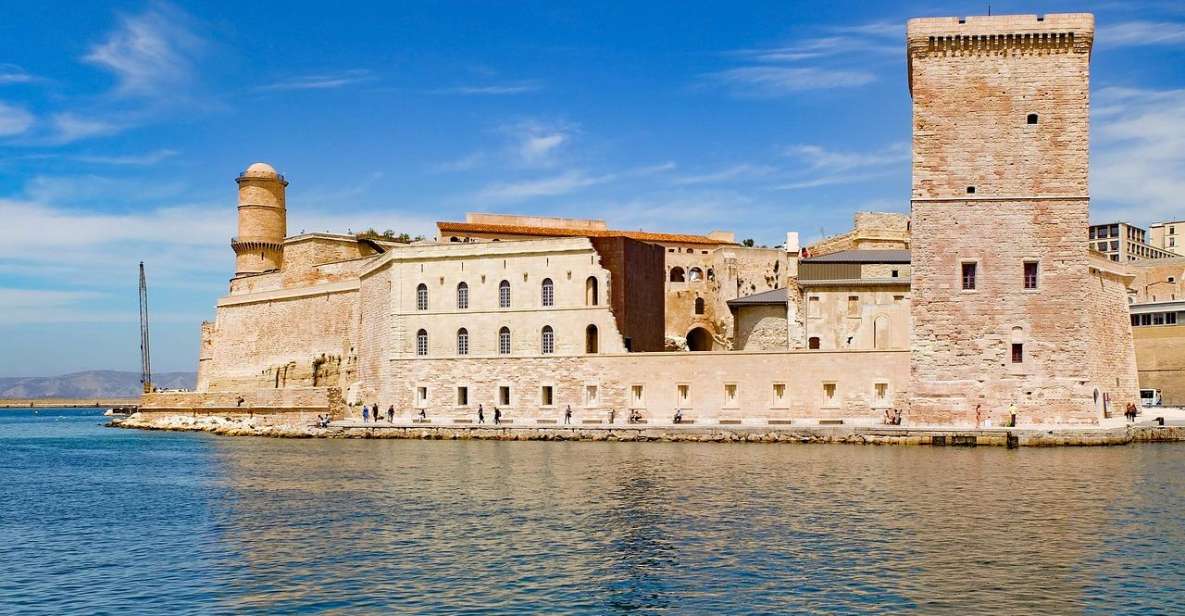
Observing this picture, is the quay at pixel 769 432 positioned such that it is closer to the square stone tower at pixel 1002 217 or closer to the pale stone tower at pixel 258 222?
the square stone tower at pixel 1002 217

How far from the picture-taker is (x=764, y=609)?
13.3m

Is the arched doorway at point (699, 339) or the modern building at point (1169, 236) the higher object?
the modern building at point (1169, 236)

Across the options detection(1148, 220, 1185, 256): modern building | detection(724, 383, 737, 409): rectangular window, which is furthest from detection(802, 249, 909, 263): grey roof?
detection(1148, 220, 1185, 256): modern building

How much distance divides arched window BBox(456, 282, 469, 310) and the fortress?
87 mm

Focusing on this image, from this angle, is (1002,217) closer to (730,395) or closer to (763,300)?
(730,395)

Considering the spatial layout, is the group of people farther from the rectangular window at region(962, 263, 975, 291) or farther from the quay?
the rectangular window at region(962, 263, 975, 291)

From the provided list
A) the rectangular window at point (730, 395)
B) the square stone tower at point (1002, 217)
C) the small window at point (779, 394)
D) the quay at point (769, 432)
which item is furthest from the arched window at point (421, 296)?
the square stone tower at point (1002, 217)

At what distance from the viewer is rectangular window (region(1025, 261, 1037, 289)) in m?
32.2

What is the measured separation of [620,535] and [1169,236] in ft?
326

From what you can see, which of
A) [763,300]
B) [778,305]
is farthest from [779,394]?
[763,300]

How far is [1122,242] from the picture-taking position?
94.0m

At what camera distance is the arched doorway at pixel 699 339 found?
5953 centimetres

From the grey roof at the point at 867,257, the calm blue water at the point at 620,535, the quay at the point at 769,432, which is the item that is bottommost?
the calm blue water at the point at 620,535

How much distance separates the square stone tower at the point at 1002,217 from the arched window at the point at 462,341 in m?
16.2
